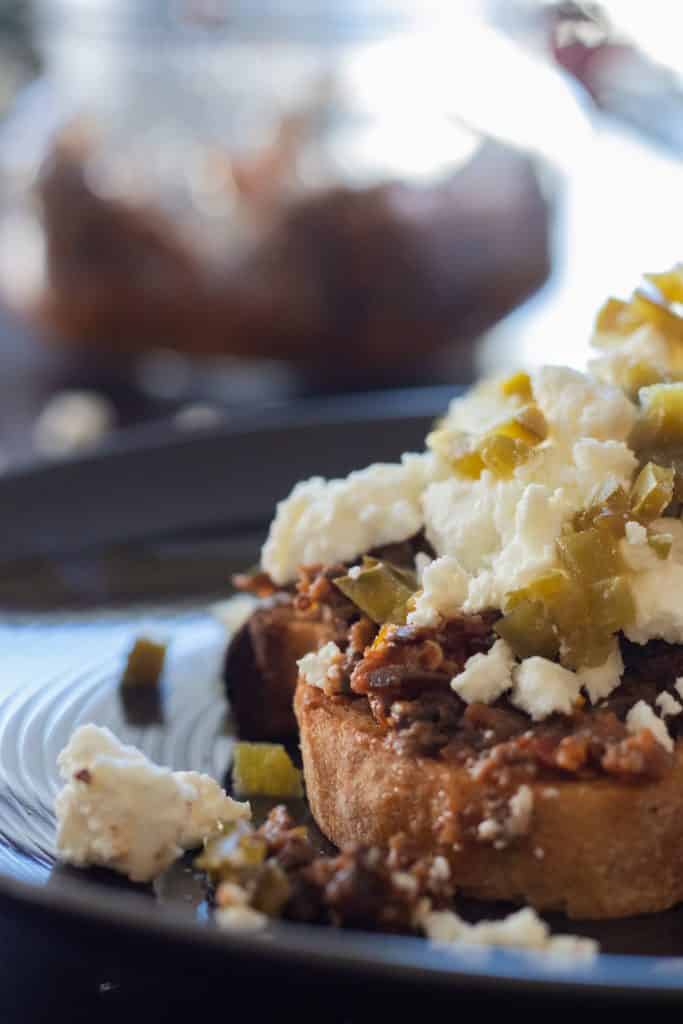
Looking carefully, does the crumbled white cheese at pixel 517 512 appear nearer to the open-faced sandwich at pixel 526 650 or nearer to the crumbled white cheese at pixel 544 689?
the open-faced sandwich at pixel 526 650

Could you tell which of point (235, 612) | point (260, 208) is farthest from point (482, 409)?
point (260, 208)

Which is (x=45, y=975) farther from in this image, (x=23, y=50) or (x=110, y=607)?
(x=23, y=50)

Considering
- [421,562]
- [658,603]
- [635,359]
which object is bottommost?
[421,562]

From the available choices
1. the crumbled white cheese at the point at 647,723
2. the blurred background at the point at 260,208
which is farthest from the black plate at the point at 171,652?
the blurred background at the point at 260,208

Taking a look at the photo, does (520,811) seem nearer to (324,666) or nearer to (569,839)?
(569,839)

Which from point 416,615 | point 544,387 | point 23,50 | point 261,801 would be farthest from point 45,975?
point 23,50

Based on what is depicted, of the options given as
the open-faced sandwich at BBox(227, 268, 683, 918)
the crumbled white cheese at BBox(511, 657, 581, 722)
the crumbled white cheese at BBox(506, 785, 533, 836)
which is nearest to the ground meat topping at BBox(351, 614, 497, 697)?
the open-faced sandwich at BBox(227, 268, 683, 918)
